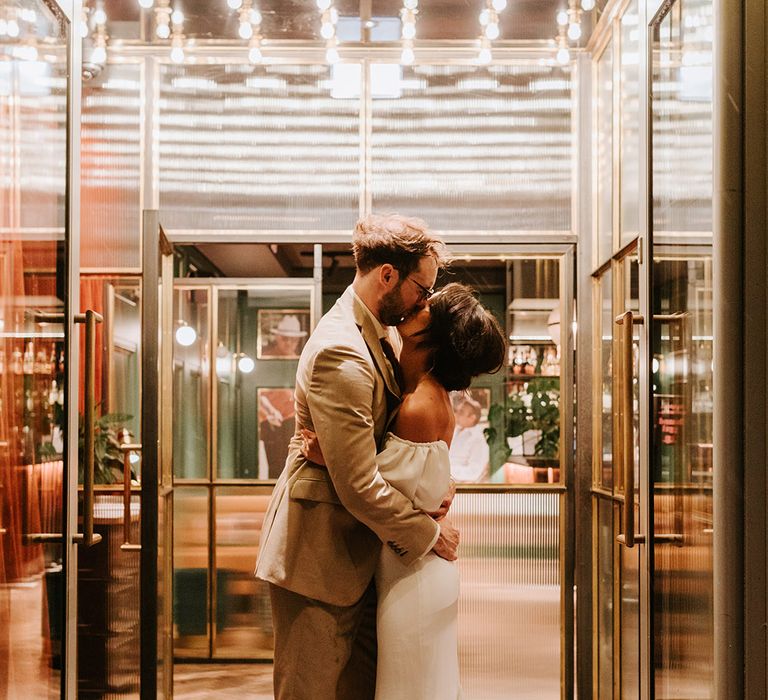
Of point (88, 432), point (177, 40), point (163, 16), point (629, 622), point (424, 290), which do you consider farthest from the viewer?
point (177, 40)

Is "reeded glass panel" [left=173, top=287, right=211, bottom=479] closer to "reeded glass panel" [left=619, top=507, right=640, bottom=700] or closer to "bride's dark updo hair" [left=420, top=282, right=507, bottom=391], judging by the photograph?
"reeded glass panel" [left=619, top=507, right=640, bottom=700]

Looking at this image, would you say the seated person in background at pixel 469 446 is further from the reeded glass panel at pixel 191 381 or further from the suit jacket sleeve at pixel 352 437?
the suit jacket sleeve at pixel 352 437

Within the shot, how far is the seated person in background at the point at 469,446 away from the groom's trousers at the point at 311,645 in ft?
6.04

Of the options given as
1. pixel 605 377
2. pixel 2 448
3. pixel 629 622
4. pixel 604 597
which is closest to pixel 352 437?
pixel 2 448

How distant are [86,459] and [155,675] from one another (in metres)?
1.16

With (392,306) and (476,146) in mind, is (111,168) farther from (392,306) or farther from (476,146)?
(392,306)

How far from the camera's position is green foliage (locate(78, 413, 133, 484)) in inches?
143

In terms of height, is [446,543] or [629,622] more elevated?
[446,543]

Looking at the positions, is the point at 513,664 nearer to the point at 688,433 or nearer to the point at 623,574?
the point at 623,574

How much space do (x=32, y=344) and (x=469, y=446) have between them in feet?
8.08

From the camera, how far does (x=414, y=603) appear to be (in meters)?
2.18

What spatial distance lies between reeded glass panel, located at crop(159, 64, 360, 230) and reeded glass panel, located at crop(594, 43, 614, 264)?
1.04 meters

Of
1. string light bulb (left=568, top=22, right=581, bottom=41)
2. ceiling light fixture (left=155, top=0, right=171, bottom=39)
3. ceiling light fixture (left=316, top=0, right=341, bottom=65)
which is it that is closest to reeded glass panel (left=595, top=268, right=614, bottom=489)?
string light bulb (left=568, top=22, right=581, bottom=41)

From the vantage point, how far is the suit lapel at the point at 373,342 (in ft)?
7.13
